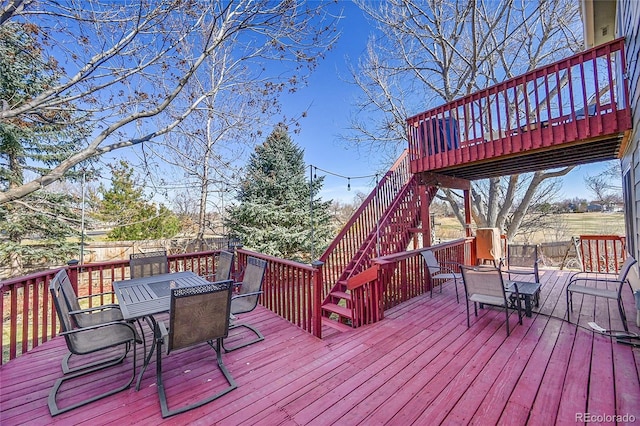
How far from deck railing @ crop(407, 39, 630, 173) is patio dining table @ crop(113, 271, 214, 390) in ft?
15.7

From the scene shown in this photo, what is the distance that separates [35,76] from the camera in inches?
276

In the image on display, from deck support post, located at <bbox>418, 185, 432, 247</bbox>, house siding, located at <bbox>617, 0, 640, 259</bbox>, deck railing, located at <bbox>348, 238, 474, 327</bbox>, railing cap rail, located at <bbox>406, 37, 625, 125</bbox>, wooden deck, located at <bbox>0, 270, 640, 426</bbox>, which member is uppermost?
railing cap rail, located at <bbox>406, 37, 625, 125</bbox>

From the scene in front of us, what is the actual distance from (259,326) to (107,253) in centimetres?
1088

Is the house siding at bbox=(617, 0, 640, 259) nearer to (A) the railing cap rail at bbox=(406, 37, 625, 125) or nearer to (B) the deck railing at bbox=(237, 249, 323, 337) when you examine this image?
(A) the railing cap rail at bbox=(406, 37, 625, 125)

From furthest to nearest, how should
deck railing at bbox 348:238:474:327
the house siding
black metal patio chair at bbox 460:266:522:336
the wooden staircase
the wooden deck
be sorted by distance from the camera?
the wooden staircase < deck railing at bbox 348:238:474:327 < black metal patio chair at bbox 460:266:522:336 < the house siding < the wooden deck

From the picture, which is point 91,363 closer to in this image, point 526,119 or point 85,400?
point 85,400

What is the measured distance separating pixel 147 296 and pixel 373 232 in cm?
399

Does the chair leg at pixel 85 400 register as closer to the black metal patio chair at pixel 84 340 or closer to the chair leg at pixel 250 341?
the black metal patio chair at pixel 84 340

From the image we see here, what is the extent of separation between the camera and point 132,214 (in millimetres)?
11383

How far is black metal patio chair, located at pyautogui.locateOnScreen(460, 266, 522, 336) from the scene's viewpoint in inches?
124

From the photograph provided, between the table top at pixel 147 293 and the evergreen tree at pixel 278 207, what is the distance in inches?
227

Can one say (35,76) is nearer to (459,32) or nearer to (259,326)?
(259,326)

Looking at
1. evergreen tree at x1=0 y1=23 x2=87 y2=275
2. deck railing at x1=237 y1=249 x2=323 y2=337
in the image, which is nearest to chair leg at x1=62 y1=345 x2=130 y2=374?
deck railing at x1=237 y1=249 x2=323 y2=337

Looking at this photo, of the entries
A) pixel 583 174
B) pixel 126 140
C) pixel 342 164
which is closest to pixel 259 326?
pixel 126 140
